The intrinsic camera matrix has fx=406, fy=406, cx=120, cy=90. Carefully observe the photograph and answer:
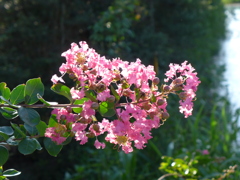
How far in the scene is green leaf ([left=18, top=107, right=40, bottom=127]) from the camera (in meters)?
0.71

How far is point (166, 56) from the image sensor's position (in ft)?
11.9

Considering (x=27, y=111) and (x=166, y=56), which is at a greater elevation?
(x=166, y=56)

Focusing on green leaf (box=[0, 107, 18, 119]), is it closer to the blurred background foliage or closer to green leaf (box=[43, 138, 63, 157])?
green leaf (box=[43, 138, 63, 157])

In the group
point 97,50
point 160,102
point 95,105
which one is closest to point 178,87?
point 160,102

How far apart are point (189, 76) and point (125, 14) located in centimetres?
231

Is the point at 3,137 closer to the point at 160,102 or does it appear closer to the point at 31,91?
the point at 31,91

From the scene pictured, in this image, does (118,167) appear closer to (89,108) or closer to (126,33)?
(126,33)

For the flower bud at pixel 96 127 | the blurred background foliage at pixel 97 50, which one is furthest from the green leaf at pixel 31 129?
the blurred background foliage at pixel 97 50

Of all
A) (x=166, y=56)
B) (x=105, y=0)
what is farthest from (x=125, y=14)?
(x=166, y=56)

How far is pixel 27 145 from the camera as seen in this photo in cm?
74

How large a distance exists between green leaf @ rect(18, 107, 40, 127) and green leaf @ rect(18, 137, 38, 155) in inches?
1.9

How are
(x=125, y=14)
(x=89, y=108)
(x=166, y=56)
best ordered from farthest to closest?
1. (x=166, y=56)
2. (x=125, y=14)
3. (x=89, y=108)

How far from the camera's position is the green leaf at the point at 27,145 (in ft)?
2.41

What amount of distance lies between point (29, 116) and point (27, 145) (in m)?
0.06
